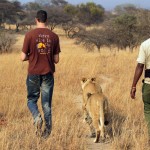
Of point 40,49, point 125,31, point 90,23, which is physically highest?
point 40,49

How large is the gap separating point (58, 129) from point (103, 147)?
68 cm

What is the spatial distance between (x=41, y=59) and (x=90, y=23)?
194 ft

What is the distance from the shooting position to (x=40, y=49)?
5.86 metres

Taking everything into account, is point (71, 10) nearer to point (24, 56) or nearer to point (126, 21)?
point (126, 21)

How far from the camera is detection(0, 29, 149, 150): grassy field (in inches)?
217

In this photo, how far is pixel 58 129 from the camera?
236 inches

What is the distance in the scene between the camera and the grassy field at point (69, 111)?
5520 mm

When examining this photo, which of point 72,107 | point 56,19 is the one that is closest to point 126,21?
point 56,19

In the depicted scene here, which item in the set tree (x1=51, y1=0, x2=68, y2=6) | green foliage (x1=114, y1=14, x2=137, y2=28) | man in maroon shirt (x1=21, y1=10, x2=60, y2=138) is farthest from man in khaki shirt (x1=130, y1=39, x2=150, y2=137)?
tree (x1=51, y1=0, x2=68, y2=6)

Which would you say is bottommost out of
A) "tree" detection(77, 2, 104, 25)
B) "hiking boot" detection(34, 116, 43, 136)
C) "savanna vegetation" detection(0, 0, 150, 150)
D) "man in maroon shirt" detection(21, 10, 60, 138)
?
"tree" detection(77, 2, 104, 25)

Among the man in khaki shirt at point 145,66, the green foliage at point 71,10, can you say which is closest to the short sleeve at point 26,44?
the man in khaki shirt at point 145,66

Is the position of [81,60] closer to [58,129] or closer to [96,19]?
[58,129]

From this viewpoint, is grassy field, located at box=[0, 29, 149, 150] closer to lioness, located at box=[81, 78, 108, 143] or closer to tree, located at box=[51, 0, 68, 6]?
lioness, located at box=[81, 78, 108, 143]

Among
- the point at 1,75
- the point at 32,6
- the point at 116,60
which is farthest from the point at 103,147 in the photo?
the point at 32,6
